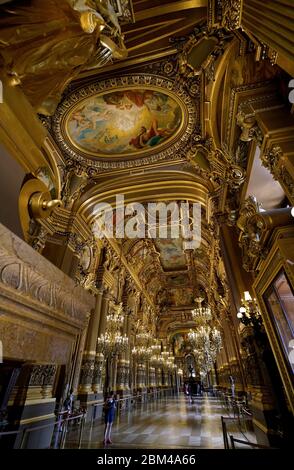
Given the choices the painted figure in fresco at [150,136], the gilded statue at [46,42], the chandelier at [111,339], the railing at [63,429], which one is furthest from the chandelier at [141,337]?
the gilded statue at [46,42]

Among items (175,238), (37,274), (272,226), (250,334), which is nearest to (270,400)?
(250,334)

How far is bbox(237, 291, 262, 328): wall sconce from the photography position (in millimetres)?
4152

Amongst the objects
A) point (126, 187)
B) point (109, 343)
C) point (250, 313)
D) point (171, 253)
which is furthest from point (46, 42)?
point (171, 253)

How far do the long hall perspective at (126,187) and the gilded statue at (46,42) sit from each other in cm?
1

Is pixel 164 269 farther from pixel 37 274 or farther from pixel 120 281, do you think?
pixel 37 274

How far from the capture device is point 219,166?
6.05m

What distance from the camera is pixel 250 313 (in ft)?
14.2

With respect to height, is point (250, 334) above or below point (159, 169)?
below

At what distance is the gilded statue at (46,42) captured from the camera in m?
1.36

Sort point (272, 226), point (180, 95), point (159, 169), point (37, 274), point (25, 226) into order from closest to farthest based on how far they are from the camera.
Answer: point (37, 274), point (25, 226), point (272, 226), point (180, 95), point (159, 169)

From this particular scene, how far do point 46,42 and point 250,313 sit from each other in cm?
490

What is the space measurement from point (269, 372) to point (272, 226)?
8.47 ft

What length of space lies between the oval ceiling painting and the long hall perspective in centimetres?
4

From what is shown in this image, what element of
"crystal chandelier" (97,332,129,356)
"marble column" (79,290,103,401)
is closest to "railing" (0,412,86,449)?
"marble column" (79,290,103,401)
